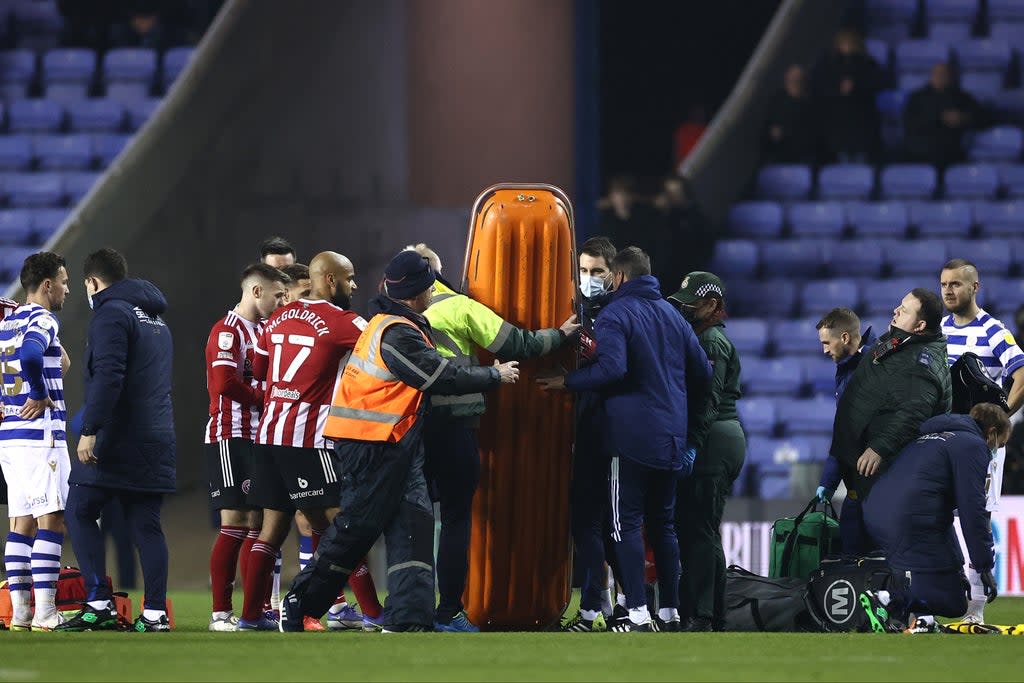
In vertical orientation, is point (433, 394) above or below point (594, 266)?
below

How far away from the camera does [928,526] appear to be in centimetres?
741

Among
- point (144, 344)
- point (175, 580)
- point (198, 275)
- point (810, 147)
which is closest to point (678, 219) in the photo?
point (810, 147)

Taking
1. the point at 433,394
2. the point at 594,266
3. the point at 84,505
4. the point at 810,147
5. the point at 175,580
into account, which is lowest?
the point at 175,580

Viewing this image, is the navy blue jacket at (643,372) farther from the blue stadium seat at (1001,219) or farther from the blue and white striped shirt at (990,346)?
the blue stadium seat at (1001,219)

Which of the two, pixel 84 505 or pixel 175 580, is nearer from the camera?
pixel 84 505

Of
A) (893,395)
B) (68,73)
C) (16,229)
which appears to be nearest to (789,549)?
(893,395)

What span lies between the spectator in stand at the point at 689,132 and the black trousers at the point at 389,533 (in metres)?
9.91

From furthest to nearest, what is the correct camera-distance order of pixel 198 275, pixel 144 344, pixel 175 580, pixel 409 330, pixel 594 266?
pixel 198 275 < pixel 175 580 < pixel 594 266 < pixel 144 344 < pixel 409 330

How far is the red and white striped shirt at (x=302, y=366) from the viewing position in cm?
744

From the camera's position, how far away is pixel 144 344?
24.5 feet

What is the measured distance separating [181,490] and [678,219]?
4984mm

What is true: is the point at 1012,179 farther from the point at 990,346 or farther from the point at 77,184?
the point at 77,184

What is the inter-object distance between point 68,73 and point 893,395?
37.2ft

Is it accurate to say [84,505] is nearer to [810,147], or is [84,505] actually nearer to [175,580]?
[175,580]
